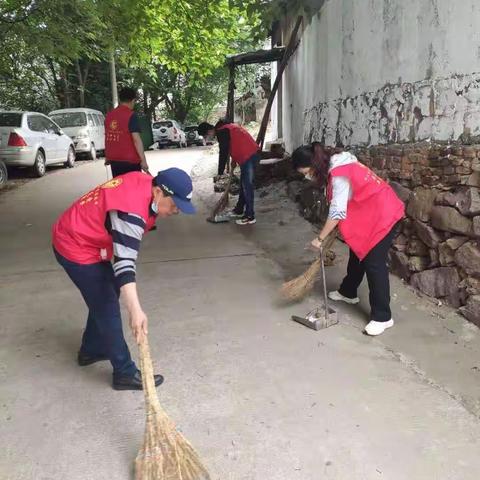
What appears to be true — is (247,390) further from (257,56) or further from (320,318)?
(257,56)

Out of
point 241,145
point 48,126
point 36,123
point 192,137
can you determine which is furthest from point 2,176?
point 192,137

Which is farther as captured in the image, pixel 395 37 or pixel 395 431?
pixel 395 37

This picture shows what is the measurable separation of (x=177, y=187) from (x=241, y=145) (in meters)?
4.61

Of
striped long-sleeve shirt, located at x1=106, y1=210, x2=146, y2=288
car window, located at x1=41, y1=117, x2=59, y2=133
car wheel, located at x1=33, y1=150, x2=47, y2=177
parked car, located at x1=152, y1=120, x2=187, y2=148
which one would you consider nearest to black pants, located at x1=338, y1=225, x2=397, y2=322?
striped long-sleeve shirt, located at x1=106, y1=210, x2=146, y2=288

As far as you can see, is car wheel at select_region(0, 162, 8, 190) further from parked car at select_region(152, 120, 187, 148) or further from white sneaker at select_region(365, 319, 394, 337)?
parked car at select_region(152, 120, 187, 148)

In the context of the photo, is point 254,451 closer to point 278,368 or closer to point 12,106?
point 278,368

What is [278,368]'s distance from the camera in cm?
324

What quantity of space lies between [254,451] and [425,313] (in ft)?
6.76

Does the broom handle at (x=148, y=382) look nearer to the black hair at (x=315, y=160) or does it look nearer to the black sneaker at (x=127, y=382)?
the black sneaker at (x=127, y=382)

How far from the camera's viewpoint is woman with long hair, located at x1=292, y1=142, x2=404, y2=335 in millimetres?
3553

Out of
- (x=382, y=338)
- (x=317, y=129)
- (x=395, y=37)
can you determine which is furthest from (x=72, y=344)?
(x=317, y=129)

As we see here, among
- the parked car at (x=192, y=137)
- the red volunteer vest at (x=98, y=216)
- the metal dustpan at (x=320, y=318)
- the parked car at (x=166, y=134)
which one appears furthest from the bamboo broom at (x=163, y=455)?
the parked car at (x=192, y=137)

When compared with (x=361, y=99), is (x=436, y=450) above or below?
below

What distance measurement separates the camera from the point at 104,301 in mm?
2846
